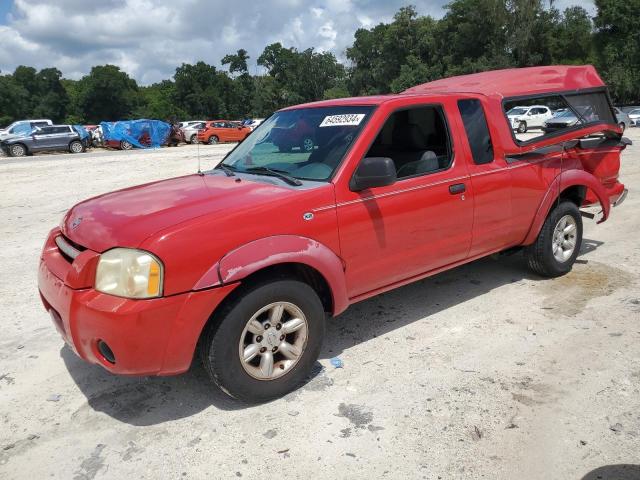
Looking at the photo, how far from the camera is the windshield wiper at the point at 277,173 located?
11.9 feet

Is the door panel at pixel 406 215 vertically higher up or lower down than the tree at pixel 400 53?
lower down

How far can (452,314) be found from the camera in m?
4.61

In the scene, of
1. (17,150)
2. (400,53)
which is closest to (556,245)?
(17,150)

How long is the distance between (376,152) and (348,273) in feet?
3.13

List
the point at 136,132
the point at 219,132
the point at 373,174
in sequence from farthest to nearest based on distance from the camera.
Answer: the point at 219,132, the point at 136,132, the point at 373,174

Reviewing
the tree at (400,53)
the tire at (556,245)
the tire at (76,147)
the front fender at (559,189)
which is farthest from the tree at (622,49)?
the tire at (556,245)

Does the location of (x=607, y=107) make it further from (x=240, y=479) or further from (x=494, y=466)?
(x=240, y=479)

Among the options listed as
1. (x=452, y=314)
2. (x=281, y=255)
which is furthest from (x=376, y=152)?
(x=452, y=314)

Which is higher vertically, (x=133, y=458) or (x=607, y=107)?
(x=607, y=107)

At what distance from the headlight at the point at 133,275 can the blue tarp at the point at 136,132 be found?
30.8 metres

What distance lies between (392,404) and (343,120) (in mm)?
2018

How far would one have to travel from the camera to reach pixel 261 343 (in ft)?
10.6

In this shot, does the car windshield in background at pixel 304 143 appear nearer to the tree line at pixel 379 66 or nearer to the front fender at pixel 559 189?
the front fender at pixel 559 189

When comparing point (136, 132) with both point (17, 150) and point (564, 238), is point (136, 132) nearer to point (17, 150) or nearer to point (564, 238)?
point (17, 150)
